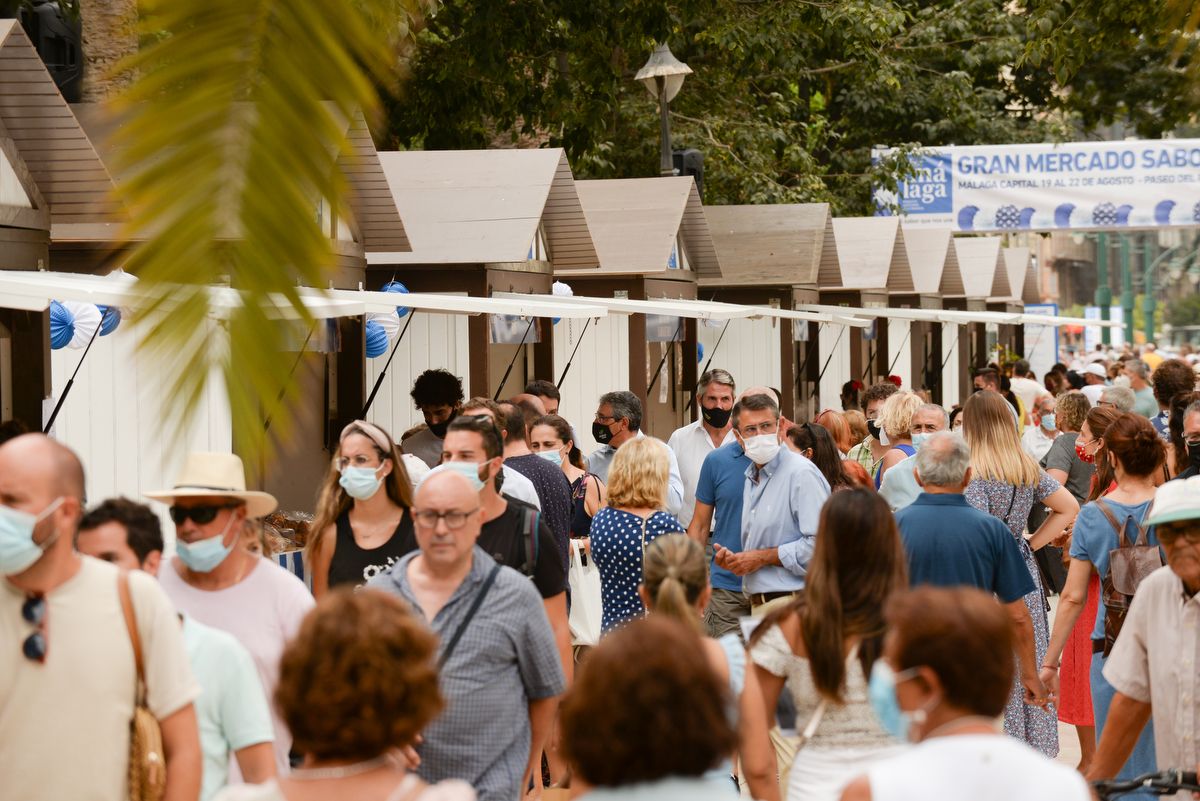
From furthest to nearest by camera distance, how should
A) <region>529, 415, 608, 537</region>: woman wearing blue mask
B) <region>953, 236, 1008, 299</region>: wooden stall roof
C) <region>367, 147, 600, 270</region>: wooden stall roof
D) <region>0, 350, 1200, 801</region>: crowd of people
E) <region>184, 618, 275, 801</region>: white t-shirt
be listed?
<region>953, 236, 1008, 299</region>: wooden stall roof < <region>367, 147, 600, 270</region>: wooden stall roof < <region>529, 415, 608, 537</region>: woman wearing blue mask < <region>184, 618, 275, 801</region>: white t-shirt < <region>0, 350, 1200, 801</region>: crowd of people

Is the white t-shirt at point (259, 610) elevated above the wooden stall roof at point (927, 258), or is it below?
below

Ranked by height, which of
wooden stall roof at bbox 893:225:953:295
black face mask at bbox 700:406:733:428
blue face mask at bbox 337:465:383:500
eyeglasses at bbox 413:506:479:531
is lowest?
eyeglasses at bbox 413:506:479:531

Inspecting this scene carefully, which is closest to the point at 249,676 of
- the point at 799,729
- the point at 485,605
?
the point at 485,605

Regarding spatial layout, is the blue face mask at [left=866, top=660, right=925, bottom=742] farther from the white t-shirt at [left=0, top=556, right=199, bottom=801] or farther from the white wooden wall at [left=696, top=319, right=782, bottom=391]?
the white wooden wall at [left=696, top=319, right=782, bottom=391]

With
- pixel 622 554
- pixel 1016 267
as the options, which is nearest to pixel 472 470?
pixel 622 554

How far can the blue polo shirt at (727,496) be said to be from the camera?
7809mm

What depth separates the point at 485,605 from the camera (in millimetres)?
4570

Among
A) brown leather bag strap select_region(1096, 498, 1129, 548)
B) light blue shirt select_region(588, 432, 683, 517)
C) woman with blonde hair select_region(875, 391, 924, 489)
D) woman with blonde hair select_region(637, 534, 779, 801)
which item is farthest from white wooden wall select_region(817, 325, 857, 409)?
woman with blonde hair select_region(637, 534, 779, 801)

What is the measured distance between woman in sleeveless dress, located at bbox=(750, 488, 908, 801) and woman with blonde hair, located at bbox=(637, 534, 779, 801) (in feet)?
0.21

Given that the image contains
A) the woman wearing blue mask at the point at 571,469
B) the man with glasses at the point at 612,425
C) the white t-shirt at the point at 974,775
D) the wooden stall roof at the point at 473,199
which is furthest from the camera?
the wooden stall roof at the point at 473,199

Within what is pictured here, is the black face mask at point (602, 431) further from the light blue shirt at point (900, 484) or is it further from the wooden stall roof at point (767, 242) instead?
the wooden stall roof at point (767, 242)

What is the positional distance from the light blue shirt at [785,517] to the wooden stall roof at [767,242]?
40.4ft

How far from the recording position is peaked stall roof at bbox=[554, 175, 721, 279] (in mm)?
16359

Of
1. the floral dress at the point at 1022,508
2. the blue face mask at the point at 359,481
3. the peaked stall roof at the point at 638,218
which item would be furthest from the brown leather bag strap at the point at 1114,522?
the peaked stall roof at the point at 638,218
